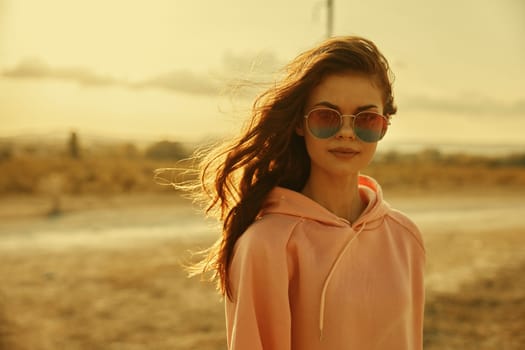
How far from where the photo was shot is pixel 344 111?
6.41 ft

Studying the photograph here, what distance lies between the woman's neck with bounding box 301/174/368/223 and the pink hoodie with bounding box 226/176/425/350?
0.10 meters

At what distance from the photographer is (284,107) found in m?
2.03

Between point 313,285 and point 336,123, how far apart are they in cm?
53

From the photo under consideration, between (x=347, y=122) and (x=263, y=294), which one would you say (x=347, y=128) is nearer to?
(x=347, y=122)

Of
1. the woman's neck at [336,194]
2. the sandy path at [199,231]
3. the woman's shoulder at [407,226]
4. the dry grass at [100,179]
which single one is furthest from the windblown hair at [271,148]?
the dry grass at [100,179]

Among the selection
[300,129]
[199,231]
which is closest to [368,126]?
[300,129]

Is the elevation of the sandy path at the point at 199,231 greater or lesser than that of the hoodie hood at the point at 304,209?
lesser

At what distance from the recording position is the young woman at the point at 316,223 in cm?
184

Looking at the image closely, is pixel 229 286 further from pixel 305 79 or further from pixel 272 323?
pixel 305 79

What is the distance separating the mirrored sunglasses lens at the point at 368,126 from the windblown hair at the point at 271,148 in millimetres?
139

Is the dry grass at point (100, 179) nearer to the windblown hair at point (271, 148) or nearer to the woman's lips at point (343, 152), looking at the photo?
the windblown hair at point (271, 148)

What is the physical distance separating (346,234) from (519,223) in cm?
1161

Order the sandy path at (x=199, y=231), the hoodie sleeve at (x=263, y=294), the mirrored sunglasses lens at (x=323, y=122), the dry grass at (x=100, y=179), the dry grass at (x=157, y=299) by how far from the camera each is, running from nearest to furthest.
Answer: the hoodie sleeve at (x=263, y=294), the mirrored sunglasses lens at (x=323, y=122), the dry grass at (x=157, y=299), the sandy path at (x=199, y=231), the dry grass at (x=100, y=179)

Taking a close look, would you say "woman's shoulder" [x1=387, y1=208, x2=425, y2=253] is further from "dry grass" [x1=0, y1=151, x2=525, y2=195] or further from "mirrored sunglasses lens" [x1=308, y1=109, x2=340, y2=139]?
"dry grass" [x1=0, y1=151, x2=525, y2=195]
